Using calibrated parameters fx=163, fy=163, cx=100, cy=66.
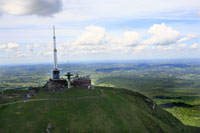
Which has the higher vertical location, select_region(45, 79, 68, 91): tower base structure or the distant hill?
select_region(45, 79, 68, 91): tower base structure

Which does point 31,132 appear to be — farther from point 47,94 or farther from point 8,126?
point 47,94

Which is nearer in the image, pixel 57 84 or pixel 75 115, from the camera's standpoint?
pixel 75 115

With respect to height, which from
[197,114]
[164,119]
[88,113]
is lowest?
[197,114]

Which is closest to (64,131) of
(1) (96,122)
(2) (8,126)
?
(1) (96,122)

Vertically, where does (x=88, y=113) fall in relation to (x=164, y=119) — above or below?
above

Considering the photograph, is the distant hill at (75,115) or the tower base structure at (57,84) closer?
the distant hill at (75,115)

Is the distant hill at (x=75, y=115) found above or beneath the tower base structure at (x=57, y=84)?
beneath

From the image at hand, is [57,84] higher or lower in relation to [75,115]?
higher

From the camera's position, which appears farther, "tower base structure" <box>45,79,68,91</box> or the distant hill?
"tower base structure" <box>45,79,68,91</box>
